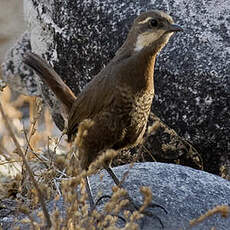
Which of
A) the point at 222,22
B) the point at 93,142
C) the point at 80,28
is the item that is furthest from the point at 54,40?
the point at 93,142

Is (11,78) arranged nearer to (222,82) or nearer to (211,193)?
(222,82)

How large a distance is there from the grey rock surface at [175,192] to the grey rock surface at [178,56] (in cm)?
60

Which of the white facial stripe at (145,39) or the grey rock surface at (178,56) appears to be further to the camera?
the grey rock surface at (178,56)

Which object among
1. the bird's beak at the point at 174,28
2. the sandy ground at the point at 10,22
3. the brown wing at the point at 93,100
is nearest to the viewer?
the bird's beak at the point at 174,28

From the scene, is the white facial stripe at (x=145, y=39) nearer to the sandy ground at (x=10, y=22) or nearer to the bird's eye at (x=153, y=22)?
the bird's eye at (x=153, y=22)

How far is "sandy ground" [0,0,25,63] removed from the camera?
11.2m

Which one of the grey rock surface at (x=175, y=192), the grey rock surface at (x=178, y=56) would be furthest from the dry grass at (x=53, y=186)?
the grey rock surface at (x=178, y=56)

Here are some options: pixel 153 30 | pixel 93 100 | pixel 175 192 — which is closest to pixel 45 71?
pixel 93 100

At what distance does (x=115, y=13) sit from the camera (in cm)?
520

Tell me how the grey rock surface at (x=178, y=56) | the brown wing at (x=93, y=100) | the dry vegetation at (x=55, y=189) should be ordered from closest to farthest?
the dry vegetation at (x=55, y=189) < the brown wing at (x=93, y=100) < the grey rock surface at (x=178, y=56)

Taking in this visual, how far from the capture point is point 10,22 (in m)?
11.7

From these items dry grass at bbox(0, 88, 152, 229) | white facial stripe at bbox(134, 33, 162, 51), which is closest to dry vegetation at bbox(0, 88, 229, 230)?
dry grass at bbox(0, 88, 152, 229)

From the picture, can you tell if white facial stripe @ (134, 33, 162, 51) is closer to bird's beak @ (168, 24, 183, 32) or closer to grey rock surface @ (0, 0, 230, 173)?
bird's beak @ (168, 24, 183, 32)

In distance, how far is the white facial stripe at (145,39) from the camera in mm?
3934
